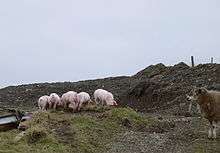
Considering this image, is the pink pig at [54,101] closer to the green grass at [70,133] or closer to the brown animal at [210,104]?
the green grass at [70,133]

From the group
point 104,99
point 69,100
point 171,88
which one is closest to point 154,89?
point 171,88

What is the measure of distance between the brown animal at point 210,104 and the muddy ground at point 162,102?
21.4 inches

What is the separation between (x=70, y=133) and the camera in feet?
54.6

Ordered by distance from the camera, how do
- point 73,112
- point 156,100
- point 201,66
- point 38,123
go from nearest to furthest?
1. point 38,123
2. point 73,112
3. point 156,100
4. point 201,66

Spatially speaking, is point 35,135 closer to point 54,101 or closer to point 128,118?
point 128,118

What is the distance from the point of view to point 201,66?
38625 mm

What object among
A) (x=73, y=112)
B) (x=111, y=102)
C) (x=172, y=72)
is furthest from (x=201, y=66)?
(x=73, y=112)

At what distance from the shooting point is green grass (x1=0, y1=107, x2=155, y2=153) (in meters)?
14.7

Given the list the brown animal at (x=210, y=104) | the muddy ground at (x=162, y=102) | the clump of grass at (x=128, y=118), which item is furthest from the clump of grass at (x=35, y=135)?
the brown animal at (x=210, y=104)

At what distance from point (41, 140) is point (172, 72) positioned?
26680 mm

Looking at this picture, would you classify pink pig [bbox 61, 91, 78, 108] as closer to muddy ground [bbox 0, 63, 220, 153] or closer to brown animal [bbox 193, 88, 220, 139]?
muddy ground [bbox 0, 63, 220, 153]

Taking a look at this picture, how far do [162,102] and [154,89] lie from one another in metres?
2.63

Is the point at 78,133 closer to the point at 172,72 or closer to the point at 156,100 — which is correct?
the point at 156,100

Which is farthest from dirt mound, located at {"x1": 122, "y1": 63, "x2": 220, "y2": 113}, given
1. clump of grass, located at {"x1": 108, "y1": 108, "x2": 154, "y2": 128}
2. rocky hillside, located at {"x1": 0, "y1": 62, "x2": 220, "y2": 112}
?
clump of grass, located at {"x1": 108, "y1": 108, "x2": 154, "y2": 128}
